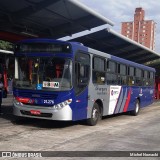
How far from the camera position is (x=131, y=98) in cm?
1850

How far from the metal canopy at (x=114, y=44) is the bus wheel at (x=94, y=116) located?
8.31m

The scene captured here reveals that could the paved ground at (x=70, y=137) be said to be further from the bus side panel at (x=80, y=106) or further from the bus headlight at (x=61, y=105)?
the bus headlight at (x=61, y=105)

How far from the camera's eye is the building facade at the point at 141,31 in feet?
366

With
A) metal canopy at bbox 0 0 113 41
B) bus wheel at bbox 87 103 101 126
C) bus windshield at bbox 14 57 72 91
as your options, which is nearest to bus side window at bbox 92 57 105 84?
bus wheel at bbox 87 103 101 126

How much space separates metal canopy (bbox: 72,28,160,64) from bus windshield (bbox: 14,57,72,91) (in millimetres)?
9954

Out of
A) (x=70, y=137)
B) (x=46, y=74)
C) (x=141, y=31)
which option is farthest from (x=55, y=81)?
(x=141, y=31)

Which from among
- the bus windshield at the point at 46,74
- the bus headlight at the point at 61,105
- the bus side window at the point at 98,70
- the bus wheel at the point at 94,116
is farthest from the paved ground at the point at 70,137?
the bus side window at the point at 98,70

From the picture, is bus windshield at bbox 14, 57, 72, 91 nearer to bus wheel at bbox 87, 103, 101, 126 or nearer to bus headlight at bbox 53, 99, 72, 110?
bus headlight at bbox 53, 99, 72, 110

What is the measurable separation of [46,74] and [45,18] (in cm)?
711

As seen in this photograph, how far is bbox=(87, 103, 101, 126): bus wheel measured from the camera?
1324 centimetres

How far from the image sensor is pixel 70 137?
10430 mm

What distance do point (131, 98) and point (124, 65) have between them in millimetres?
2140

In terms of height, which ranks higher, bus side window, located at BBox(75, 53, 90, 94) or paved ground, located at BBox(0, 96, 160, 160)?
bus side window, located at BBox(75, 53, 90, 94)

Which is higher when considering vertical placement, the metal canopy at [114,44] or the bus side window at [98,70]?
the metal canopy at [114,44]
